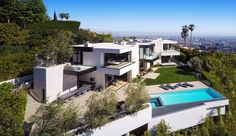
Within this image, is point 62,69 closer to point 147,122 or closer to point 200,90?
point 147,122

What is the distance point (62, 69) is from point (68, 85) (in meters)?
2.25

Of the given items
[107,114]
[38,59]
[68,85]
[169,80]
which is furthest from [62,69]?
[169,80]

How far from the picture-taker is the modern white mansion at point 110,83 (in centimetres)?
1858

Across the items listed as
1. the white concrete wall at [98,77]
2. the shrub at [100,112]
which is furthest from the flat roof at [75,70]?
the shrub at [100,112]

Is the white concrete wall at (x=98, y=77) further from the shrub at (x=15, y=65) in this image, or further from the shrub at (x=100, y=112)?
the shrub at (x=100, y=112)

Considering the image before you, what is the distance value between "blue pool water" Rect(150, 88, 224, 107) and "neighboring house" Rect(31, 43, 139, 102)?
220 inches

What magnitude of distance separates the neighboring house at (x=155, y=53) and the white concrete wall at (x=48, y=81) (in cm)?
1666

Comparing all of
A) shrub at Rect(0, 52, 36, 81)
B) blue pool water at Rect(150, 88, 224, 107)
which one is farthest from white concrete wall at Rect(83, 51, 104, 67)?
blue pool water at Rect(150, 88, 224, 107)

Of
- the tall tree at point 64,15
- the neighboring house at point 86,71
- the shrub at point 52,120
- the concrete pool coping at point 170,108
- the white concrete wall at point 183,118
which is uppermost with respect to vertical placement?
the tall tree at point 64,15

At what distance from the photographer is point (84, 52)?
29.9m

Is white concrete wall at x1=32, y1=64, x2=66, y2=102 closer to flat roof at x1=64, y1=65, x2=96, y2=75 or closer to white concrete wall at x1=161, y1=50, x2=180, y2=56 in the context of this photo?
flat roof at x1=64, y1=65, x2=96, y2=75

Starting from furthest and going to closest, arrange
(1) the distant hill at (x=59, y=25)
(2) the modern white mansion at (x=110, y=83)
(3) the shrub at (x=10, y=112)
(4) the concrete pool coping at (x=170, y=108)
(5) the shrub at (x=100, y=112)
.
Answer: (1) the distant hill at (x=59, y=25)
(4) the concrete pool coping at (x=170, y=108)
(2) the modern white mansion at (x=110, y=83)
(5) the shrub at (x=100, y=112)
(3) the shrub at (x=10, y=112)

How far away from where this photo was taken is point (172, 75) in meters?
37.4

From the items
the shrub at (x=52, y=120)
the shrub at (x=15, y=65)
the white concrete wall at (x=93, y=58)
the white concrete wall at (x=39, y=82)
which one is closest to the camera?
the shrub at (x=52, y=120)
